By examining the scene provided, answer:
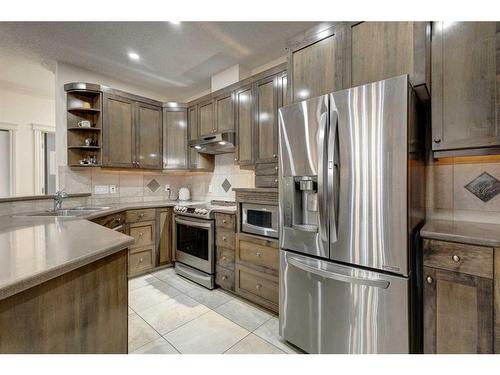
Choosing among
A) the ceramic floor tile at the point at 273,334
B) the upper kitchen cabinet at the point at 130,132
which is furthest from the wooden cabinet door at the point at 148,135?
the ceramic floor tile at the point at 273,334

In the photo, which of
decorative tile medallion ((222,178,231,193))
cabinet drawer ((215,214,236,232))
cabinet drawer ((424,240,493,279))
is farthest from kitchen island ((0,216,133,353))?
decorative tile medallion ((222,178,231,193))

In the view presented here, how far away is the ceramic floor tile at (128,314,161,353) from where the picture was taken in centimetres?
176

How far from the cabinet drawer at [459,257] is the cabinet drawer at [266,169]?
4.68ft

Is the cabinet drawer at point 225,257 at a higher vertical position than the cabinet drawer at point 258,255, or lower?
lower

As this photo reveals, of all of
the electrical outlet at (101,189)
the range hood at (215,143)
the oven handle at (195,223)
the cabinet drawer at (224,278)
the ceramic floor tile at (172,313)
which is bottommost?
the ceramic floor tile at (172,313)

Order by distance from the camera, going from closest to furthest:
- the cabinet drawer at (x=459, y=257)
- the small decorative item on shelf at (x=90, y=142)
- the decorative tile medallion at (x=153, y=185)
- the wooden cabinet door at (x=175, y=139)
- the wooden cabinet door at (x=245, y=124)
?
the cabinet drawer at (x=459, y=257) < the wooden cabinet door at (x=245, y=124) < the small decorative item on shelf at (x=90, y=142) < the wooden cabinet door at (x=175, y=139) < the decorative tile medallion at (x=153, y=185)

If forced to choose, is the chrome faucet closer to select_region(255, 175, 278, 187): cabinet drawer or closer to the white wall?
the white wall

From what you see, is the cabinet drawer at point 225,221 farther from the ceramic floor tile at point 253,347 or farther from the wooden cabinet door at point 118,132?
the wooden cabinet door at point 118,132

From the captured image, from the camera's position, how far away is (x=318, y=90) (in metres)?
1.74

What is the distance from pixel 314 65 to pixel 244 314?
222 centimetres

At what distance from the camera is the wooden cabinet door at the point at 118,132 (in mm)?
2961

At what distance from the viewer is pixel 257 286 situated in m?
2.25

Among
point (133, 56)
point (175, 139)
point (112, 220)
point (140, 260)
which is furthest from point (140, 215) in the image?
point (133, 56)

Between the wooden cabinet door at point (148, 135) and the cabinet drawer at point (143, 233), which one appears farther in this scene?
the wooden cabinet door at point (148, 135)
